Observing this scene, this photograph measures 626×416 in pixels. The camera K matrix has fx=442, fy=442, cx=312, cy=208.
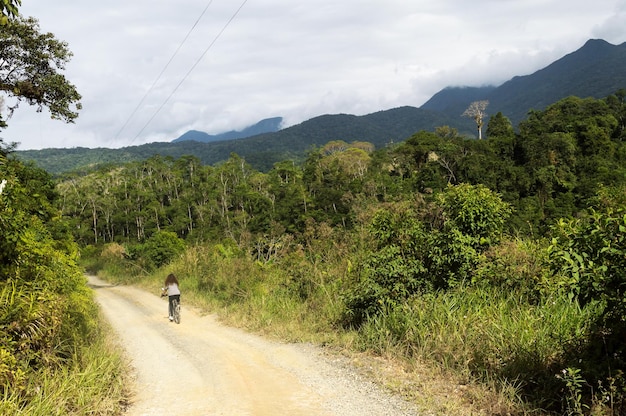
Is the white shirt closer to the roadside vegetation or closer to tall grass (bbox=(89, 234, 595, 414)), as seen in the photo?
tall grass (bbox=(89, 234, 595, 414))

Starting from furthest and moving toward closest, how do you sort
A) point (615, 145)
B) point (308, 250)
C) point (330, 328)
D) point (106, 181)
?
point (106, 181), point (615, 145), point (308, 250), point (330, 328)

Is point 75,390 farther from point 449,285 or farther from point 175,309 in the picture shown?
point 175,309

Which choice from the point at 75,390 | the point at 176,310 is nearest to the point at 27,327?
the point at 75,390

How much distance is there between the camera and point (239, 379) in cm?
653

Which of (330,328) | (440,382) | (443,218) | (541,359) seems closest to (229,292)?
(330,328)

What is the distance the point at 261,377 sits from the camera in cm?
663

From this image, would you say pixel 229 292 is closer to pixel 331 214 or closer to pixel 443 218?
pixel 443 218

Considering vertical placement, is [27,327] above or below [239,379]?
above

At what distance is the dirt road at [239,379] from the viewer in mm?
5426

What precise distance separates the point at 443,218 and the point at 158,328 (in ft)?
24.2

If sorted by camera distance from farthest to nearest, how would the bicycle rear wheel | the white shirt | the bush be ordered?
1. the bush
2. the white shirt
3. the bicycle rear wheel

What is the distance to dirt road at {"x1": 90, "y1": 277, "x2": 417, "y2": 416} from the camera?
5.43 meters

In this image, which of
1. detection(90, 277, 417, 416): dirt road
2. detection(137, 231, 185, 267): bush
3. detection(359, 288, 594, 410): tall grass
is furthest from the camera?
detection(137, 231, 185, 267): bush

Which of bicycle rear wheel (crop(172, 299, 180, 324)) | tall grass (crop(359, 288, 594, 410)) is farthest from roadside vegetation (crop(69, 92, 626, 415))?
bicycle rear wheel (crop(172, 299, 180, 324))
